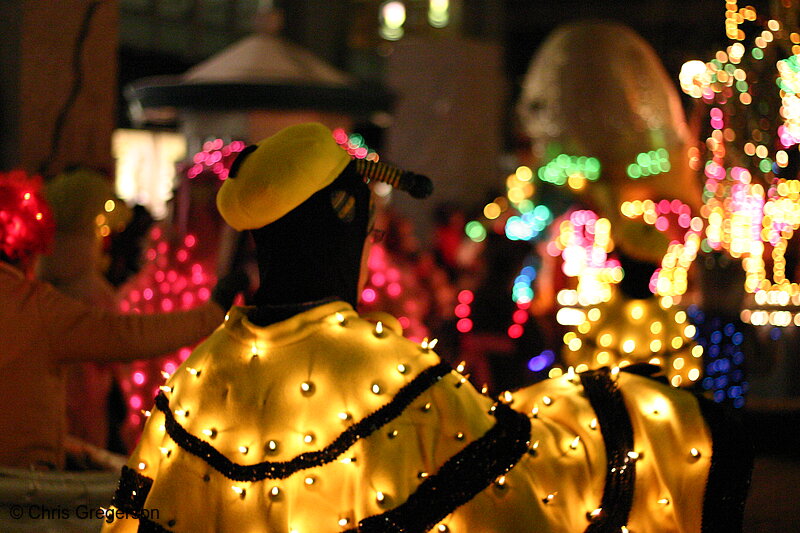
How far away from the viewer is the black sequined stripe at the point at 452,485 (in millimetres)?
2145

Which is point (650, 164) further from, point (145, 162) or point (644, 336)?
point (145, 162)

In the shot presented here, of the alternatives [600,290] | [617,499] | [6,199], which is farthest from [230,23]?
[617,499]

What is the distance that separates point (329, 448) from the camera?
7.24 feet

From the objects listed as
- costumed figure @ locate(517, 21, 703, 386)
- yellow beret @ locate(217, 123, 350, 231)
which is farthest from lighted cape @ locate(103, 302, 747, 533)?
costumed figure @ locate(517, 21, 703, 386)

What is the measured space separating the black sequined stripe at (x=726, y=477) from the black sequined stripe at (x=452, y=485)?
0.49m

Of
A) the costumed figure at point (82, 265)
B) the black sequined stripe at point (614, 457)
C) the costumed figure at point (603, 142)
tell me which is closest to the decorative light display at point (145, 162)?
the costumed figure at point (603, 142)

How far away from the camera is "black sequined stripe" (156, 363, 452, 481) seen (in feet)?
7.23

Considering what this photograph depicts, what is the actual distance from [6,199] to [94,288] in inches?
53.6

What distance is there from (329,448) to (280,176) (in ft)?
1.89

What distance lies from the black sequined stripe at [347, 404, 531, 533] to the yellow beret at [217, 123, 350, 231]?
0.64m

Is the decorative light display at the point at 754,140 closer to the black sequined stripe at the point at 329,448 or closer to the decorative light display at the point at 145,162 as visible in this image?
the black sequined stripe at the point at 329,448

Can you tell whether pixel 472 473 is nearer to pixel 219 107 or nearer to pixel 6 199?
pixel 6 199

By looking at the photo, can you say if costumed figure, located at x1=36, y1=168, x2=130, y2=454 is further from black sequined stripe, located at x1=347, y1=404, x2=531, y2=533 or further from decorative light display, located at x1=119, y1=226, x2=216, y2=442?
black sequined stripe, located at x1=347, y1=404, x2=531, y2=533

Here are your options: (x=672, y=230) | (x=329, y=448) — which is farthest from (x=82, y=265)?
(x=672, y=230)
